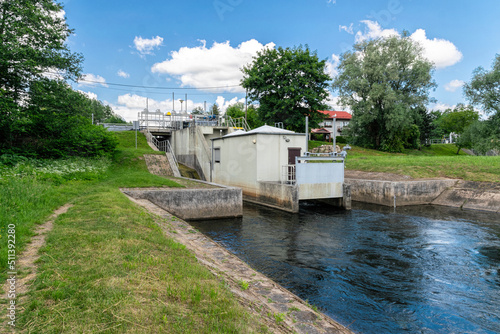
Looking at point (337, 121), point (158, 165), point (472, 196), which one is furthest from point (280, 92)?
point (337, 121)

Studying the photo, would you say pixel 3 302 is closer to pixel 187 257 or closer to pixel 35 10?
pixel 187 257

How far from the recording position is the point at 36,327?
115 inches

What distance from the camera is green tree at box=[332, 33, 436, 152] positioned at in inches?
1587

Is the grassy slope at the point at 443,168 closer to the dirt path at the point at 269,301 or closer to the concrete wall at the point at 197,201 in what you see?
the concrete wall at the point at 197,201

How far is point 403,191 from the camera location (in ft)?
59.5

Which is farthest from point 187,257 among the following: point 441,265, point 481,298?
point 441,265

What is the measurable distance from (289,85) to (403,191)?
71.7 ft

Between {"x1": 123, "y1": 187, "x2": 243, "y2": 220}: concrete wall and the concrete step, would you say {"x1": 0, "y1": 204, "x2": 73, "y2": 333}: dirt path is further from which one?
the concrete step

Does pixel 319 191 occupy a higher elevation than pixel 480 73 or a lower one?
lower

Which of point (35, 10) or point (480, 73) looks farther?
point (480, 73)

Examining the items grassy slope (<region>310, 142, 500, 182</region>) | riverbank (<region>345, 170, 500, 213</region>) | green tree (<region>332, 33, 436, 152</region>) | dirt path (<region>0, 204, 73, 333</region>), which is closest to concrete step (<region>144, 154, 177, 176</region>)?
riverbank (<region>345, 170, 500, 213</region>)

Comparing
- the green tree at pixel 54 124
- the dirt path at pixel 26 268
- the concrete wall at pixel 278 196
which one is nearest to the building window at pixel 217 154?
the concrete wall at pixel 278 196

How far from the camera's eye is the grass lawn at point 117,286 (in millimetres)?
3062

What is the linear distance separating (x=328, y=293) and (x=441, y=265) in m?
4.00
